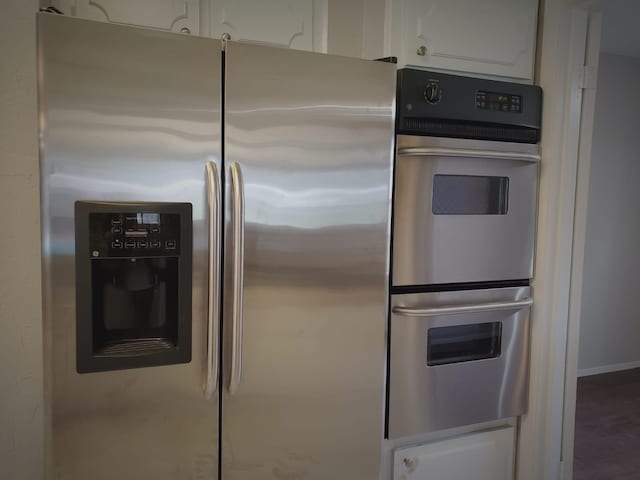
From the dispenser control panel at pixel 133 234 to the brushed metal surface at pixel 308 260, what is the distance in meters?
0.15

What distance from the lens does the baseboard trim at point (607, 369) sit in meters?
3.78

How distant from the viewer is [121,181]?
3.45 ft

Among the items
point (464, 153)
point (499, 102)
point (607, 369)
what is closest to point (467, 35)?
point (499, 102)

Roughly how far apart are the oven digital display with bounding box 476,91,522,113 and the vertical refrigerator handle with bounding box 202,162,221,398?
0.98m

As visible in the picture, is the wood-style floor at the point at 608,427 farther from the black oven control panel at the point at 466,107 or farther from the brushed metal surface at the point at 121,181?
the brushed metal surface at the point at 121,181

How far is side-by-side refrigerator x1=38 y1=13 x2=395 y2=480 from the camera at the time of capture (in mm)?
1030

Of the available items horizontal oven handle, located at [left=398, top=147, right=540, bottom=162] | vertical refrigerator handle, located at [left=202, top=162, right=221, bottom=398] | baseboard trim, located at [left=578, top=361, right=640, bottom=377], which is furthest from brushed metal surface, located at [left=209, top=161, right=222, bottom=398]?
baseboard trim, located at [left=578, top=361, right=640, bottom=377]

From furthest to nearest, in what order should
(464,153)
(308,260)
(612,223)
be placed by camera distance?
(612,223)
(464,153)
(308,260)

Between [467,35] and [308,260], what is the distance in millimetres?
1029

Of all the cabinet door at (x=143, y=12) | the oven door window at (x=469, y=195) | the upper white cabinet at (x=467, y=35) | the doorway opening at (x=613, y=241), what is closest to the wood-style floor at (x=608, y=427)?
the doorway opening at (x=613, y=241)

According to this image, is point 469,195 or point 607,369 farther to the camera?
point 607,369

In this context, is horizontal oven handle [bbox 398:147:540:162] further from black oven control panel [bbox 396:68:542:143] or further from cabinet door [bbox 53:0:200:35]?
cabinet door [bbox 53:0:200:35]

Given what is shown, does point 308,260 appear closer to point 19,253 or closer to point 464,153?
point 464,153

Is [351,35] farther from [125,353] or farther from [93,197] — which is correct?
[125,353]
